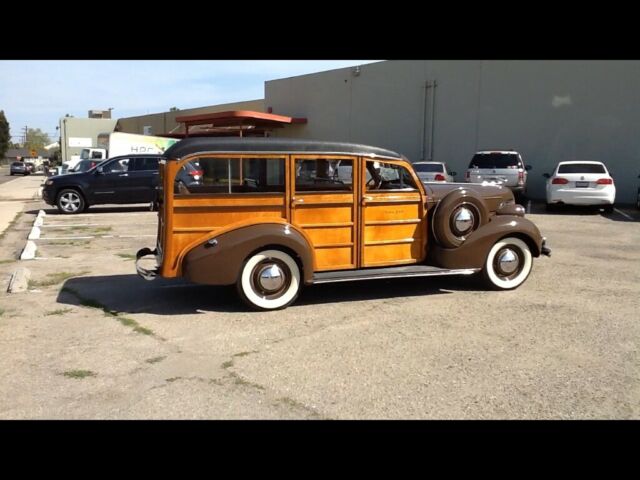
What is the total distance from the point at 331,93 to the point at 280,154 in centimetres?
2478

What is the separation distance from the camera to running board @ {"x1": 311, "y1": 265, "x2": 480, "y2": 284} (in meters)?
6.42

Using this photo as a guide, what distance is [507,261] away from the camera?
7180mm

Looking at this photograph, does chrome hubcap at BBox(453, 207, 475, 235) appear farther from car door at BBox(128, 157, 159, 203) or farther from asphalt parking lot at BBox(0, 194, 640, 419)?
car door at BBox(128, 157, 159, 203)

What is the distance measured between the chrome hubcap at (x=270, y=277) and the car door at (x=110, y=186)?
11.6 m

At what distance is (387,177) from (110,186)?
466 inches

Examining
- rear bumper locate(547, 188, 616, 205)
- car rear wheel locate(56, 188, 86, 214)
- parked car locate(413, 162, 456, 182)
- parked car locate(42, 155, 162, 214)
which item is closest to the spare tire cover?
rear bumper locate(547, 188, 616, 205)

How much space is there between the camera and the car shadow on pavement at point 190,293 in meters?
6.52

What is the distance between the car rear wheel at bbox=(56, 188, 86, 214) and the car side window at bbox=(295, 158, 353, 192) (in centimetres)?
1194

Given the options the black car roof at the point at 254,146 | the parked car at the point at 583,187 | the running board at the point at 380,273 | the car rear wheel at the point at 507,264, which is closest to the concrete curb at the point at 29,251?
the black car roof at the point at 254,146

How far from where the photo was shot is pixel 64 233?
12.4 m

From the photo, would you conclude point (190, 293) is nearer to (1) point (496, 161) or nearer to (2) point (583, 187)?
(2) point (583, 187)

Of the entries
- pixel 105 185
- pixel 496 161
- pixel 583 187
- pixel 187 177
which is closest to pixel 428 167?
pixel 496 161

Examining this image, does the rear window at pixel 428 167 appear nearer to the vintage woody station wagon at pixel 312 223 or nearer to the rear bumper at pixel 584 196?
the rear bumper at pixel 584 196
